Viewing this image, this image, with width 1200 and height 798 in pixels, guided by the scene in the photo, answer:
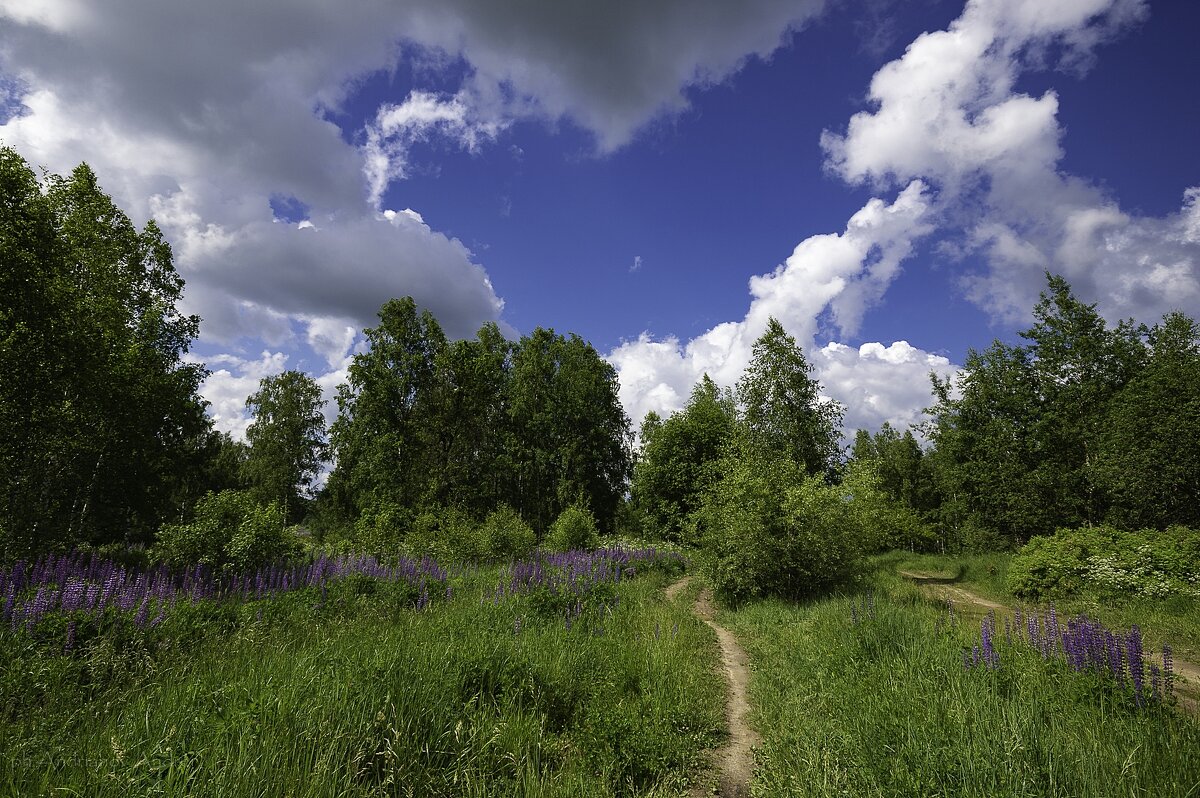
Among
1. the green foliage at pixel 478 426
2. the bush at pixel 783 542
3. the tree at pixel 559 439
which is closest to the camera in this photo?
the bush at pixel 783 542

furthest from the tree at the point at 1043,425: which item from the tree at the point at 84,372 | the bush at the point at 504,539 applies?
the tree at the point at 84,372

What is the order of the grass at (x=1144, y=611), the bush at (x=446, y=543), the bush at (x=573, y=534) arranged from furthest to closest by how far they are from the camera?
1. the bush at (x=573, y=534)
2. the bush at (x=446, y=543)
3. the grass at (x=1144, y=611)

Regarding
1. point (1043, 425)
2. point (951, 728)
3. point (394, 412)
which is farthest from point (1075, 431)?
point (394, 412)

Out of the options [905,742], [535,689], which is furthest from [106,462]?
[905,742]

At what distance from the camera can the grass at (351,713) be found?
10.1ft

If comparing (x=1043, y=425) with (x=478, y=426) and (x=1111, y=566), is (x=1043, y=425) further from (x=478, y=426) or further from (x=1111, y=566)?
(x=478, y=426)

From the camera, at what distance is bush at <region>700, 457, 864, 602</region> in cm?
1313

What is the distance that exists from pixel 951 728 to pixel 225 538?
12.3 meters

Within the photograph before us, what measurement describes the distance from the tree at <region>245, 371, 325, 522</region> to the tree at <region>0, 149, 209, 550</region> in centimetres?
1446

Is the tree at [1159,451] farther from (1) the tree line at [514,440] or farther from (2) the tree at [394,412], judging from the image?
(2) the tree at [394,412]

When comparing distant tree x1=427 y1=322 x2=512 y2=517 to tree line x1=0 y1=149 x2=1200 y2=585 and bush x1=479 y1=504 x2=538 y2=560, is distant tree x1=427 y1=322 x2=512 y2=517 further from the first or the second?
bush x1=479 y1=504 x2=538 y2=560

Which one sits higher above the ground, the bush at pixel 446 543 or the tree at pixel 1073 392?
the tree at pixel 1073 392

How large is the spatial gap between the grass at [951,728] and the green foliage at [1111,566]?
8147 millimetres

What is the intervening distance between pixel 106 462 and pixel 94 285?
619 centimetres
